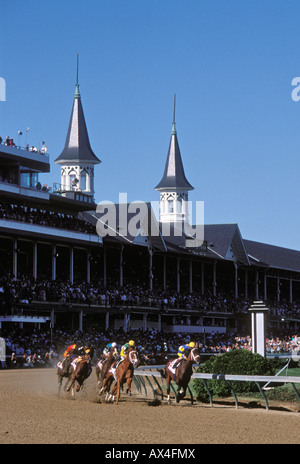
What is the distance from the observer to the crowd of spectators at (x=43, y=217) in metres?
44.3

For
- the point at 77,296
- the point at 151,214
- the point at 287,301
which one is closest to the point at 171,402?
the point at 77,296

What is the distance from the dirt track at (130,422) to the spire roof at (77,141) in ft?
220

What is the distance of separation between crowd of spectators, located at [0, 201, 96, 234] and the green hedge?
22352mm

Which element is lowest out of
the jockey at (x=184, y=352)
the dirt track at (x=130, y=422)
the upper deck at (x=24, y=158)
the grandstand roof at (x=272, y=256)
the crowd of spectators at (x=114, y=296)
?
the dirt track at (x=130, y=422)

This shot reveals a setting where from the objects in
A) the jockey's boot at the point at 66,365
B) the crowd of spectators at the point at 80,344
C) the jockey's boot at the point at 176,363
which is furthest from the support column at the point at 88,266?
the jockey's boot at the point at 176,363

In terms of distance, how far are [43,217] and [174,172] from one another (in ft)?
191

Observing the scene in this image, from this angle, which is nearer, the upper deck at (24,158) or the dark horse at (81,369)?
the dark horse at (81,369)

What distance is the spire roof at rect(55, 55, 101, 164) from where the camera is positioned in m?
88.6

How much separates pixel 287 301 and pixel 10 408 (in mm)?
54443

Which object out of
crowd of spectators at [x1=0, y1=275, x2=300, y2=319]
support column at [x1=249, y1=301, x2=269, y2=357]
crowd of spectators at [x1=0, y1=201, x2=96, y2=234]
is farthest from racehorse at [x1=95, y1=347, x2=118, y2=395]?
crowd of spectators at [x1=0, y1=201, x2=96, y2=234]

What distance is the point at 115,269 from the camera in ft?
176

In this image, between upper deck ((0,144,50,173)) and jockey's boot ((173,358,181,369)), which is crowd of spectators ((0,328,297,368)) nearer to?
upper deck ((0,144,50,173))

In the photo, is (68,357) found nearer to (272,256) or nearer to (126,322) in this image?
(126,322)

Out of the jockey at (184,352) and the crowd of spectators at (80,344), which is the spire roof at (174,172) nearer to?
the crowd of spectators at (80,344)
